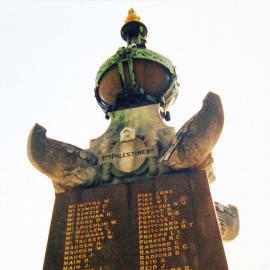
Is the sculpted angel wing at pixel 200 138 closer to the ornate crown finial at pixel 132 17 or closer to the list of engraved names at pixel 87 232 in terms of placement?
the list of engraved names at pixel 87 232

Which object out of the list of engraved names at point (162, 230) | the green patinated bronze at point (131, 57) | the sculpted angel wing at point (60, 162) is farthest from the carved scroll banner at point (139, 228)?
the green patinated bronze at point (131, 57)

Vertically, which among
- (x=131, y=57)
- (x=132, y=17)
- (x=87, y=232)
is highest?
(x=132, y=17)

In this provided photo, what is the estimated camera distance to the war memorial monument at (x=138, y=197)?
5.05m

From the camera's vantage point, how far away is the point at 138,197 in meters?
5.75

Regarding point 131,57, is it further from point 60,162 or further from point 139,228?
point 139,228

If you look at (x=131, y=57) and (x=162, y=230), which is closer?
(x=162, y=230)

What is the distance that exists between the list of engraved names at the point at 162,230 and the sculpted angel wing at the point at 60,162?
1208 millimetres

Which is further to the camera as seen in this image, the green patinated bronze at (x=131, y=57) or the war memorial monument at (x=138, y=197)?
the green patinated bronze at (x=131, y=57)

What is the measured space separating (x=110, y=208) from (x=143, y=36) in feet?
19.3

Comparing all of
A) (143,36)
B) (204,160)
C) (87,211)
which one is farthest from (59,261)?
(143,36)

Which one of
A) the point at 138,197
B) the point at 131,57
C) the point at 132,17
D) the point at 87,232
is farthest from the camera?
the point at 132,17

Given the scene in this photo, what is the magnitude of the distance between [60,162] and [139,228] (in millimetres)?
2042

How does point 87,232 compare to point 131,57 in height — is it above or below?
below

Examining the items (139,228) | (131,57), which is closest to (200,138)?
(139,228)
